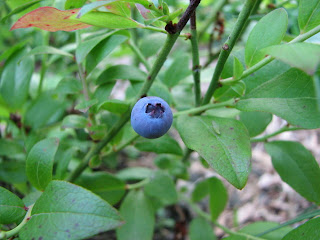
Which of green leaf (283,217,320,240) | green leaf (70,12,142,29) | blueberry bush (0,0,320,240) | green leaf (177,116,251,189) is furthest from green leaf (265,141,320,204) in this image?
green leaf (70,12,142,29)

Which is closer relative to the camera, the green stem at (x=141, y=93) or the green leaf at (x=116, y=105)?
the green stem at (x=141, y=93)

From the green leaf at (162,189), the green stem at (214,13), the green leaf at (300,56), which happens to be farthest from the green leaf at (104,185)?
the green stem at (214,13)

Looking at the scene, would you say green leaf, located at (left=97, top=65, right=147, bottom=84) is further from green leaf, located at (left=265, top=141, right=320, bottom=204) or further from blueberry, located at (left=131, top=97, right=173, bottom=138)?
green leaf, located at (left=265, top=141, right=320, bottom=204)

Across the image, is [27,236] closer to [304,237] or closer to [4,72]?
[304,237]

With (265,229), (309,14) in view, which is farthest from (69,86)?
(265,229)

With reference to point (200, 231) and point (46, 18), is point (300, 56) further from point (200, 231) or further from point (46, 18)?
point (200, 231)

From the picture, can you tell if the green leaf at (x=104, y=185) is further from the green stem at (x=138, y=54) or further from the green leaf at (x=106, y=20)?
the green leaf at (x=106, y=20)
